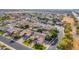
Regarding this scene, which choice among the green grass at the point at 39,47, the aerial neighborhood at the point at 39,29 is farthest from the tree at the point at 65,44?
the green grass at the point at 39,47

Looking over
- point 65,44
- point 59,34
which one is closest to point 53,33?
point 59,34

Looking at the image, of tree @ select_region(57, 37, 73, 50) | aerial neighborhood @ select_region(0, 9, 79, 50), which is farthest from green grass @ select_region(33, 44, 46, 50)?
tree @ select_region(57, 37, 73, 50)

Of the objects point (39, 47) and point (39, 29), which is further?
point (39, 29)

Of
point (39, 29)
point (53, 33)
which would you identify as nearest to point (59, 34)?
point (53, 33)

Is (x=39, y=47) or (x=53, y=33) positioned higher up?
(x=53, y=33)

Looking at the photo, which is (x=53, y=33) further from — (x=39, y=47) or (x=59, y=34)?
(x=39, y=47)

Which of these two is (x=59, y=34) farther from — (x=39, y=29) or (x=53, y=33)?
(x=39, y=29)

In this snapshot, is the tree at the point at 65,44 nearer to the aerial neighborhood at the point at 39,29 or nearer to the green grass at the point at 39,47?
the aerial neighborhood at the point at 39,29
